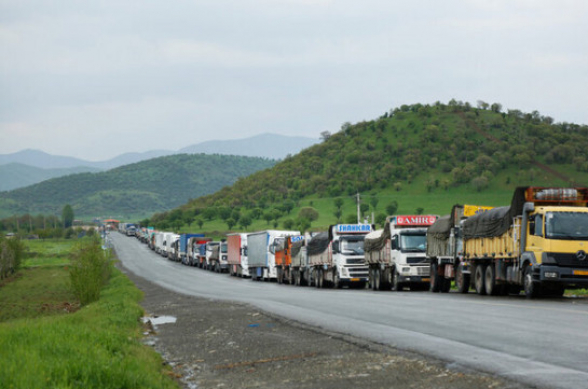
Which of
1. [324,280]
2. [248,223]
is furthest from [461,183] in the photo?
[324,280]

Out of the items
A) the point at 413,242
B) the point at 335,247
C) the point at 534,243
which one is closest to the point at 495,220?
the point at 534,243

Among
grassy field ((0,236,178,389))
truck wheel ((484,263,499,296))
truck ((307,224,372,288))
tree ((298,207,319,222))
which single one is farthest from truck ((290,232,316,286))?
tree ((298,207,319,222))

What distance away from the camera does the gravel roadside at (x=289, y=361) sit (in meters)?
10.4

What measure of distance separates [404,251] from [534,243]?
457 inches

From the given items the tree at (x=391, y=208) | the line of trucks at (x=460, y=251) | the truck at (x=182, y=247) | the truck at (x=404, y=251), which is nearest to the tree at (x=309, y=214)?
the tree at (x=391, y=208)

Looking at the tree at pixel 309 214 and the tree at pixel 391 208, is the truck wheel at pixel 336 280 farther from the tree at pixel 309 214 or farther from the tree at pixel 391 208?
the tree at pixel 309 214

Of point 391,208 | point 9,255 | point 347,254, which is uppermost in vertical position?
point 391,208

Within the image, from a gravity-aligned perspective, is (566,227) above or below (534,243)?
above

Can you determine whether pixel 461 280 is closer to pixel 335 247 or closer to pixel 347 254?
pixel 347 254

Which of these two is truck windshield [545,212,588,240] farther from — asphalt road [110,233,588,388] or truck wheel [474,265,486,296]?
truck wheel [474,265,486,296]

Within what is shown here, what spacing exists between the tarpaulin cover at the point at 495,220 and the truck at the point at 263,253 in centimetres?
2833

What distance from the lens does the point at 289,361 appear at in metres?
12.9

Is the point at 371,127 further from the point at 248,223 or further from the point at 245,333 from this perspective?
the point at 245,333

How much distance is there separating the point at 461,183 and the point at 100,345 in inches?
5849
